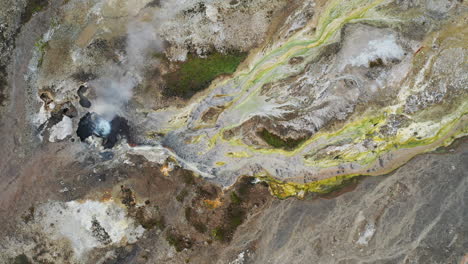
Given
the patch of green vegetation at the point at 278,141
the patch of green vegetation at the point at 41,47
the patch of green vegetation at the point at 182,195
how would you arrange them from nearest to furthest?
1. the patch of green vegetation at the point at 278,141
2. the patch of green vegetation at the point at 182,195
3. the patch of green vegetation at the point at 41,47

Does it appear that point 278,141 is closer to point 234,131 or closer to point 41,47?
point 234,131

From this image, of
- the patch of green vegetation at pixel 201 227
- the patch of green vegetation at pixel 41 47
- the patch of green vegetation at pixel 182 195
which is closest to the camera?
the patch of green vegetation at pixel 201 227

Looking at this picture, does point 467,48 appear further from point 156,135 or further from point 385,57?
point 156,135

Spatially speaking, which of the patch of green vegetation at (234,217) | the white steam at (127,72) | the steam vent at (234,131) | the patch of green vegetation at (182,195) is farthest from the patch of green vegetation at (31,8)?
the patch of green vegetation at (234,217)

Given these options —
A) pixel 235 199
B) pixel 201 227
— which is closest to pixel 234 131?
pixel 235 199

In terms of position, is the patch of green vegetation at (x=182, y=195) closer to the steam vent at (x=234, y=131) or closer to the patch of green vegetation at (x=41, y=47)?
the steam vent at (x=234, y=131)

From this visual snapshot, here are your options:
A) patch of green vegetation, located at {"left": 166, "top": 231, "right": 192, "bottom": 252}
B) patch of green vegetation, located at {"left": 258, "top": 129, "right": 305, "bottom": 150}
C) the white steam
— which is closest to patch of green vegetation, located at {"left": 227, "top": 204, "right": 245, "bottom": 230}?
patch of green vegetation, located at {"left": 166, "top": 231, "right": 192, "bottom": 252}

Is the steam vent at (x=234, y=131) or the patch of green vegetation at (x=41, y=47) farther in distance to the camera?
the patch of green vegetation at (x=41, y=47)
